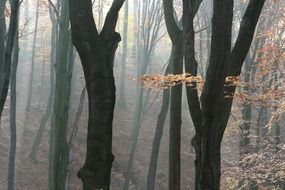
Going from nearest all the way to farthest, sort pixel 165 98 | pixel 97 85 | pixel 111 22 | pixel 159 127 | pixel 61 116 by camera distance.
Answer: pixel 97 85
pixel 111 22
pixel 61 116
pixel 165 98
pixel 159 127

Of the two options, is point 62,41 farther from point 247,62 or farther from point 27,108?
point 27,108

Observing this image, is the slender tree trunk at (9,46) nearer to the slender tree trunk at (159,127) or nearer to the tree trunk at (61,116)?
the tree trunk at (61,116)

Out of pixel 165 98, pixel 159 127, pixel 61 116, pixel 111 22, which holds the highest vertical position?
pixel 111 22

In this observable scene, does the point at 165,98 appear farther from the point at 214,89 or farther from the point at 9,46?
the point at 214,89

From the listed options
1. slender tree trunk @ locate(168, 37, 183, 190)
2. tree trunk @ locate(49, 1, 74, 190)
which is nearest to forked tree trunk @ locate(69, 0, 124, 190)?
slender tree trunk @ locate(168, 37, 183, 190)

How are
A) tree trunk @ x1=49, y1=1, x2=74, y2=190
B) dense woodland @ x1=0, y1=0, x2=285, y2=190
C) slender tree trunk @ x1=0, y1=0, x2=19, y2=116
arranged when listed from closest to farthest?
dense woodland @ x1=0, y1=0, x2=285, y2=190, slender tree trunk @ x1=0, y1=0, x2=19, y2=116, tree trunk @ x1=49, y1=1, x2=74, y2=190

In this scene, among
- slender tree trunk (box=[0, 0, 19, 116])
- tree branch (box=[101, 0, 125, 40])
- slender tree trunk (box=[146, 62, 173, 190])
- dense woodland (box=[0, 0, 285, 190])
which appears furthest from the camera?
slender tree trunk (box=[146, 62, 173, 190])

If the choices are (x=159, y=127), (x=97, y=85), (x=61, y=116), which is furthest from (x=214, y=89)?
(x=159, y=127)

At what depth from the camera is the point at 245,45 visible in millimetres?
6211

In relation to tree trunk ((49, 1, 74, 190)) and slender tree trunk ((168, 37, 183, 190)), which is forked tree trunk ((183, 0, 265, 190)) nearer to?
slender tree trunk ((168, 37, 183, 190))

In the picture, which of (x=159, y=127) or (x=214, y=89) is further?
(x=159, y=127)

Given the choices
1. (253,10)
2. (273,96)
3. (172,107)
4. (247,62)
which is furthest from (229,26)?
(247,62)

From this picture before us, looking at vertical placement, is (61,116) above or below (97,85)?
below

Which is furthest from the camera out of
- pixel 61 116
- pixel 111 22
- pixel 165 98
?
pixel 165 98
